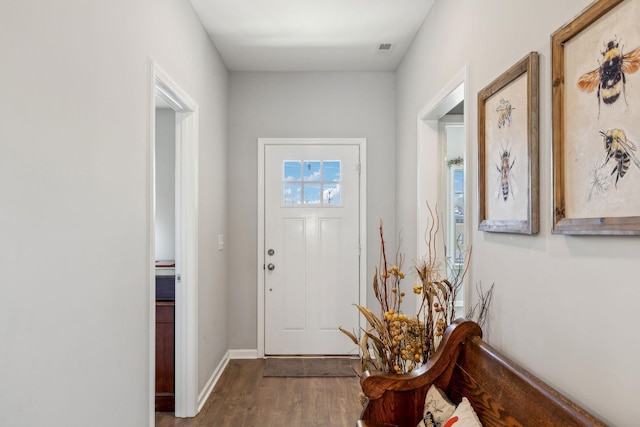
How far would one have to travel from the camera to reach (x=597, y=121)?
1143mm

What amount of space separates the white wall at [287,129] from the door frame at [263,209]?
0.15 feet

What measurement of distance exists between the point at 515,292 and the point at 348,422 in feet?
5.59

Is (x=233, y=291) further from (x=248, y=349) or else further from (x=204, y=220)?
(x=204, y=220)

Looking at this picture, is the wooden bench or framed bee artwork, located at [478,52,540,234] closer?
the wooden bench

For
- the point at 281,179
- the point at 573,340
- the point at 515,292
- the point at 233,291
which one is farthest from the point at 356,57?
the point at 573,340

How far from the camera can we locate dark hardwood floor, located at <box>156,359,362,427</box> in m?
2.83

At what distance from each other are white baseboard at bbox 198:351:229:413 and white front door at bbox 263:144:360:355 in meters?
0.42

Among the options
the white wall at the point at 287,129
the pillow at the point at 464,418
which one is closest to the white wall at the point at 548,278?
the pillow at the point at 464,418

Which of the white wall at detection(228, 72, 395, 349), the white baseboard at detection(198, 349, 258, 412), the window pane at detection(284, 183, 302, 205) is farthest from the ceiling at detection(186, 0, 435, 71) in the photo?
the white baseboard at detection(198, 349, 258, 412)

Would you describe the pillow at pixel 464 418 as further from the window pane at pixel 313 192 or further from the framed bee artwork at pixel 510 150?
the window pane at pixel 313 192

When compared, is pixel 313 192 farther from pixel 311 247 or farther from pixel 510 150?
pixel 510 150

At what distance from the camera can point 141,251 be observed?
203 cm

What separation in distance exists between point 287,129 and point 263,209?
2.60ft

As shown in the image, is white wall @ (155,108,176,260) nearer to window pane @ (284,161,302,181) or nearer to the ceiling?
the ceiling
